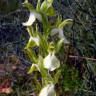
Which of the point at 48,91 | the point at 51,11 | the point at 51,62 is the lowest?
the point at 48,91

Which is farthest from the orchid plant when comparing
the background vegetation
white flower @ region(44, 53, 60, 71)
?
the background vegetation

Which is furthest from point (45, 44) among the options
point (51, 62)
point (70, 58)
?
point (70, 58)

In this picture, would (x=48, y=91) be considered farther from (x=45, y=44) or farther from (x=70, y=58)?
(x=70, y=58)

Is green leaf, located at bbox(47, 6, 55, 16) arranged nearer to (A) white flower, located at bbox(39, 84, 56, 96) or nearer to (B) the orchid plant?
(B) the orchid plant

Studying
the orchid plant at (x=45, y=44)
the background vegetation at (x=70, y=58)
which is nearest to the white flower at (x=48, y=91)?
the orchid plant at (x=45, y=44)

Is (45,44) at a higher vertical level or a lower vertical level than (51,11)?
lower

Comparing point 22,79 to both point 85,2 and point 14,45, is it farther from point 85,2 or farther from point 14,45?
point 85,2

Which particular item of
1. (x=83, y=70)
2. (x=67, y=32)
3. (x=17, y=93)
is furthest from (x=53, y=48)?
(x=17, y=93)
